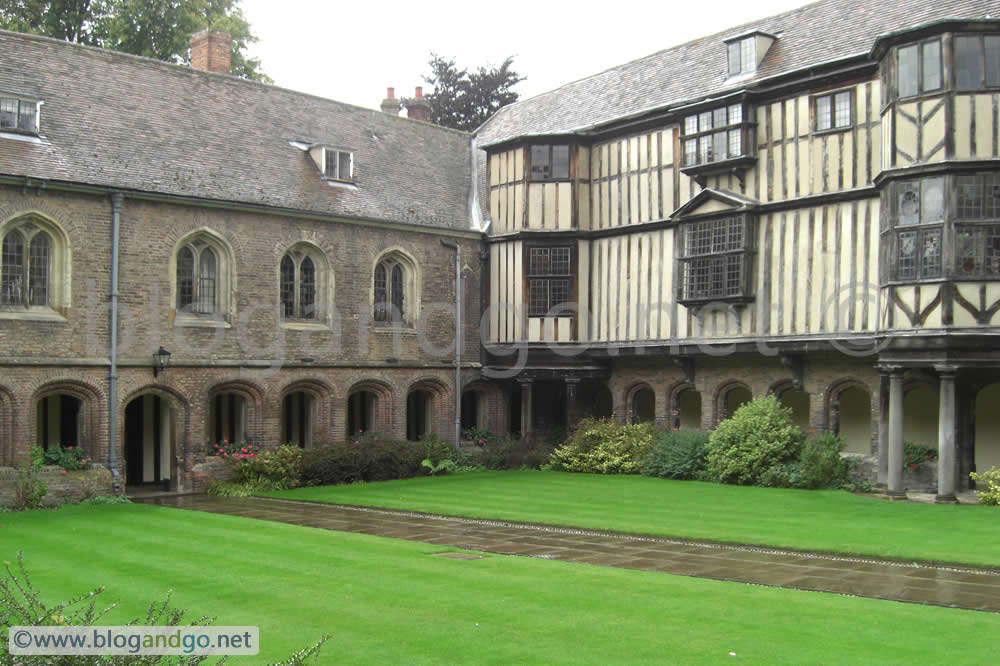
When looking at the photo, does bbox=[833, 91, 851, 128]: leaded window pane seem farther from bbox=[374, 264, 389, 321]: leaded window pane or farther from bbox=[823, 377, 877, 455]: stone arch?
bbox=[374, 264, 389, 321]: leaded window pane

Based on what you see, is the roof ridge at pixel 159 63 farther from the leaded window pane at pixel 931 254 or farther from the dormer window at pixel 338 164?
the leaded window pane at pixel 931 254

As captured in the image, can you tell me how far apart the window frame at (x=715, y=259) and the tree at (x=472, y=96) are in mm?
19329

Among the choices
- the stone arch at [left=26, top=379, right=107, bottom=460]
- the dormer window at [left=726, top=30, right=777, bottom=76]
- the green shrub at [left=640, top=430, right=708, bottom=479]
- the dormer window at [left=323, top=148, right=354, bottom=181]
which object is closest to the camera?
the stone arch at [left=26, top=379, right=107, bottom=460]

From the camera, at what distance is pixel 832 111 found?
61.5ft

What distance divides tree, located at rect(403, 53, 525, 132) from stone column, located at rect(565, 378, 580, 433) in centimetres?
1776

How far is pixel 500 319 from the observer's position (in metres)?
24.5

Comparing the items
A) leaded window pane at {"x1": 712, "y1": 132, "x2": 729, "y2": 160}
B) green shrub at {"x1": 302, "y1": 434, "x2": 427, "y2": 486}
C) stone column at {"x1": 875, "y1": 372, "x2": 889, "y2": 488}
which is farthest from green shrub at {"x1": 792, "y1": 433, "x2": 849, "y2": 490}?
green shrub at {"x1": 302, "y1": 434, "x2": 427, "y2": 486}

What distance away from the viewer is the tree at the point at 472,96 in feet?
128

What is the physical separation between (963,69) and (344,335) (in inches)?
539

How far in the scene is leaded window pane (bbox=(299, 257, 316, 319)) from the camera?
2225 centimetres

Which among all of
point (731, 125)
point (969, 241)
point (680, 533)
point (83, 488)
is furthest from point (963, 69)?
point (83, 488)

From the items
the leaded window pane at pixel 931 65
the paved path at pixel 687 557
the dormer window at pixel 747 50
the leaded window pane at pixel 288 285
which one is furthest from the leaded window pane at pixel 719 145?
the paved path at pixel 687 557

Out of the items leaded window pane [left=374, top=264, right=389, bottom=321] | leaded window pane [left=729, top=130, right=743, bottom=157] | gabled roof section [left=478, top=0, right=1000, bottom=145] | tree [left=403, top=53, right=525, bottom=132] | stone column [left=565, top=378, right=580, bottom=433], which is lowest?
stone column [left=565, top=378, right=580, bottom=433]

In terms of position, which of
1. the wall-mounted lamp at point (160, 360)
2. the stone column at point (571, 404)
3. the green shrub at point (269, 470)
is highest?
the wall-mounted lamp at point (160, 360)
